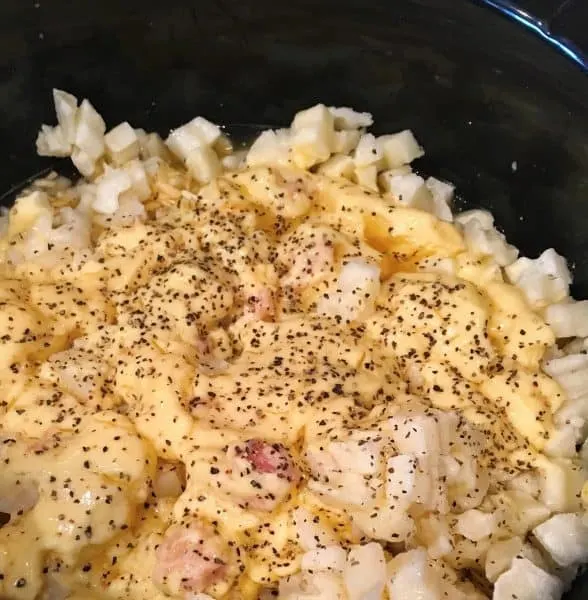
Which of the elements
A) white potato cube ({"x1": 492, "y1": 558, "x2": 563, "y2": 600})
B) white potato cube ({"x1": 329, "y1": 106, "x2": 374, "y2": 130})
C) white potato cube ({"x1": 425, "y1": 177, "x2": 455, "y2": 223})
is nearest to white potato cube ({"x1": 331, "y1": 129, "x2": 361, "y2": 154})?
white potato cube ({"x1": 329, "y1": 106, "x2": 374, "y2": 130})

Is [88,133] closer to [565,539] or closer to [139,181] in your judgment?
[139,181]

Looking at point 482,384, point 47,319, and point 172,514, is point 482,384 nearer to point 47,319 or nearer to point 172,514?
point 172,514

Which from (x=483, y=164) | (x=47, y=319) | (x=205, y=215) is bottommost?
(x=47, y=319)

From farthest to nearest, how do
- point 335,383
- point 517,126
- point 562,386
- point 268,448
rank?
1. point 517,126
2. point 562,386
3. point 335,383
4. point 268,448

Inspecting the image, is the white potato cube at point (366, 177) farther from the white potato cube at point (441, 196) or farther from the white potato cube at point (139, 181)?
the white potato cube at point (139, 181)

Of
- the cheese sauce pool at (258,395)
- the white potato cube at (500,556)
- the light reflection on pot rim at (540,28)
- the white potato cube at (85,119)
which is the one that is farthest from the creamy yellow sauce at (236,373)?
the light reflection on pot rim at (540,28)

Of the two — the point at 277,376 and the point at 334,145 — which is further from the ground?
the point at 334,145

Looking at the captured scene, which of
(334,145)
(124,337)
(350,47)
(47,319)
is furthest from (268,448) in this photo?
(350,47)
